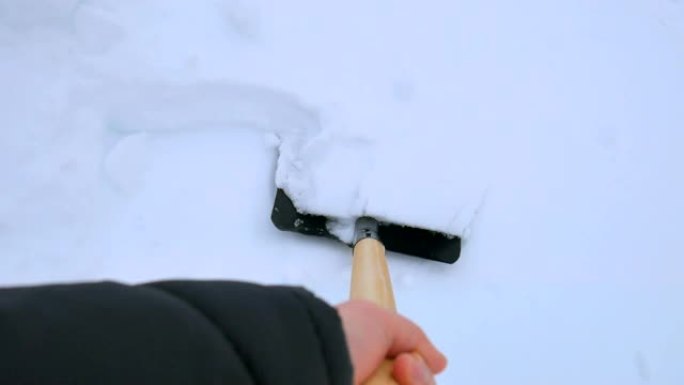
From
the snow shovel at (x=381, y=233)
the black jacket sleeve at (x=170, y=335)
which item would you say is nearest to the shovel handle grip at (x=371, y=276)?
the snow shovel at (x=381, y=233)

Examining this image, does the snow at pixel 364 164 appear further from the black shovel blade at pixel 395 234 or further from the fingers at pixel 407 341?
the fingers at pixel 407 341

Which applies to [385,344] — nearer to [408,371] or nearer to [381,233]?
[408,371]

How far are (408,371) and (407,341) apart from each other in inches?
1.3

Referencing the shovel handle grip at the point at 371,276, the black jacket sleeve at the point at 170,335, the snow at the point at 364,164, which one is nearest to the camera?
the black jacket sleeve at the point at 170,335

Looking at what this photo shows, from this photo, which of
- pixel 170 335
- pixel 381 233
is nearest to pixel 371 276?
pixel 381 233

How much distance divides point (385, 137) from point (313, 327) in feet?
2.05

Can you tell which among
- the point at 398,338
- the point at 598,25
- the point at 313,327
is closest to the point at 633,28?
the point at 598,25

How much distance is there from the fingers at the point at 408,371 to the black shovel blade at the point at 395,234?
380mm

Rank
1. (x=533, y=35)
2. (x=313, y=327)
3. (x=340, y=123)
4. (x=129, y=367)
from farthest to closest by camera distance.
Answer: (x=533, y=35)
(x=340, y=123)
(x=313, y=327)
(x=129, y=367)

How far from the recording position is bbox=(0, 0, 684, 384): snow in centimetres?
96

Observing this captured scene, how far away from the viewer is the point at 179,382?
1.24 feet

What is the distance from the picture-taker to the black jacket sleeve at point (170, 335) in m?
0.35

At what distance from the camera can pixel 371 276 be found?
2.73ft

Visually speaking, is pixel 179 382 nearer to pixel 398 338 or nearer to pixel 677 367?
pixel 398 338
